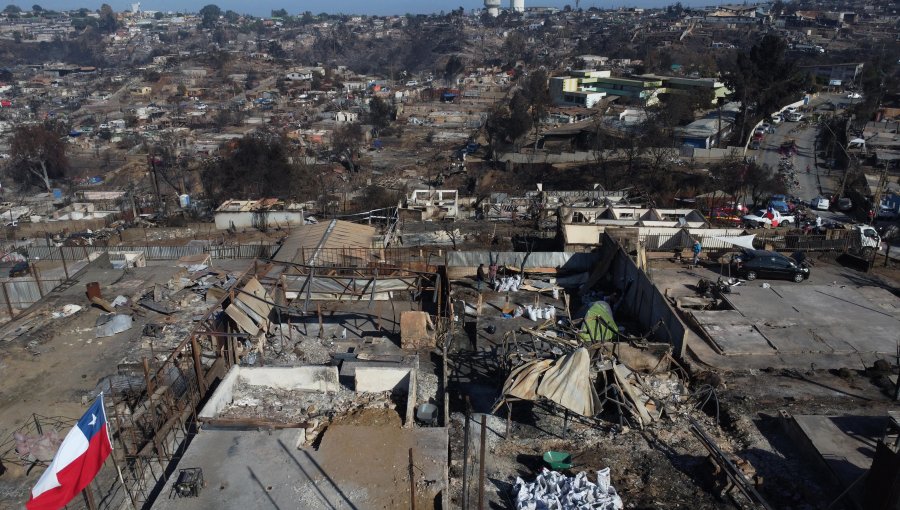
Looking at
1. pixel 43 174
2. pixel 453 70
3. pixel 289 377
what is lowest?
pixel 43 174

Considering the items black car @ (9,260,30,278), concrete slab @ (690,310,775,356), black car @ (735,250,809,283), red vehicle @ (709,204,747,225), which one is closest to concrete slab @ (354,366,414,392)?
concrete slab @ (690,310,775,356)

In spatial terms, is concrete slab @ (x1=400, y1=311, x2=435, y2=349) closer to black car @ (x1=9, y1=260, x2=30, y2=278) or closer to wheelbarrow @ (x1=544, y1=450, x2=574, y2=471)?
wheelbarrow @ (x1=544, y1=450, x2=574, y2=471)

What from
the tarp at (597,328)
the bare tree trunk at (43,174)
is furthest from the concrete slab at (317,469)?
the bare tree trunk at (43,174)

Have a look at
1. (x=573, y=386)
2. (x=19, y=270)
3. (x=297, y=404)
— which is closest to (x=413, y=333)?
(x=297, y=404)

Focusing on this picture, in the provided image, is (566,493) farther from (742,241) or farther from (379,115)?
(379,115)

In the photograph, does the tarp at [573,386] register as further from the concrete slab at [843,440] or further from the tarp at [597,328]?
the concrete slab at [843,440]

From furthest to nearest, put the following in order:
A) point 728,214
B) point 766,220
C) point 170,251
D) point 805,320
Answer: point 728,214 < point 766,220 < point 170,251 < point 805,320

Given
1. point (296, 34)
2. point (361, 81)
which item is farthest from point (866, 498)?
point (296, 34)
